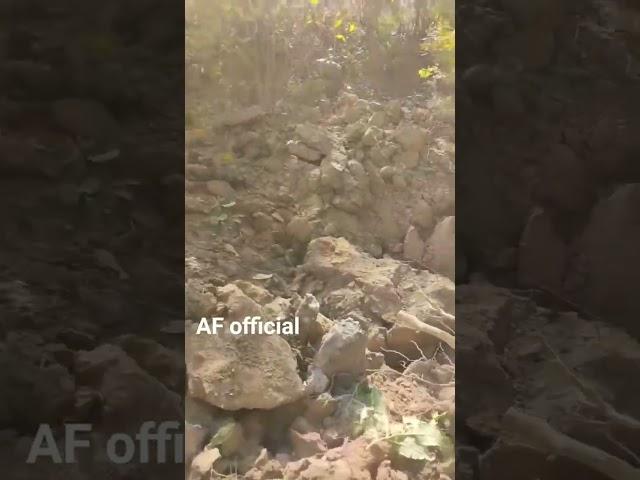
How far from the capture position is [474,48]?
121cm

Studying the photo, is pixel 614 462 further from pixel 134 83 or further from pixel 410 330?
pixel 134 83

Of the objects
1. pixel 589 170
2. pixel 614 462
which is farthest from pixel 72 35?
pixel 614 462

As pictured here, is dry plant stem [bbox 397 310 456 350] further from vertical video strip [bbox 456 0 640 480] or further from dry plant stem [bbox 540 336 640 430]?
dry plant stem [bbox 540 336 640 430]

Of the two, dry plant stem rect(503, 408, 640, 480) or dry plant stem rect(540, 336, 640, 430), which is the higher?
dry plant stem rect(540, 336, 640, 430)

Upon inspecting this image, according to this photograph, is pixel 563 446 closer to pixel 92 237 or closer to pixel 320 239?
pixel 320 239

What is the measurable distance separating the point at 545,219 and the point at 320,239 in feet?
1.33

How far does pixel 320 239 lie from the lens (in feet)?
3.94

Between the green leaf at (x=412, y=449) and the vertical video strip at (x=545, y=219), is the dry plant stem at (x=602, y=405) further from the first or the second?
the green leaf at (x=412, y=449)

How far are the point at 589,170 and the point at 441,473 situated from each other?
1.95 feet

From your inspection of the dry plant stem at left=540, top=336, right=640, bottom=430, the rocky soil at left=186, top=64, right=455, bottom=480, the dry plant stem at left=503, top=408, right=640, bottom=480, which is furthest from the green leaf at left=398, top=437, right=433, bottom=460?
the dry plant stem at left=540, top=336, right=640, bottom=430

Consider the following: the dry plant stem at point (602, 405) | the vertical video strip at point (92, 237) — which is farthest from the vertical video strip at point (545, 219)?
the vertical video strip at point (92, 237)

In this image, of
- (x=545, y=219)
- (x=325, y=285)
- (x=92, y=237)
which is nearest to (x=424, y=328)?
(x=325, y=285)

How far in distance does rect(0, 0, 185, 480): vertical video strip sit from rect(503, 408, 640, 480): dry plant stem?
585 millimetres

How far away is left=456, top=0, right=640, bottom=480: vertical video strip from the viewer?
3.96ft
